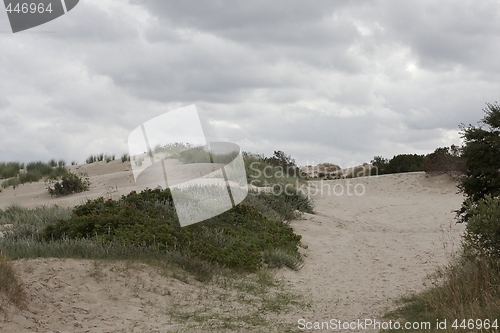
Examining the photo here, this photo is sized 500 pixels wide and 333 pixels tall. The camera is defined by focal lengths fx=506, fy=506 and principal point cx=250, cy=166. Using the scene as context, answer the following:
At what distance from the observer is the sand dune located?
7.25 m

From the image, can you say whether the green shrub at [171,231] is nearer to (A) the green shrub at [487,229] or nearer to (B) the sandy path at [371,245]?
(B) the sandy path at [371,245]

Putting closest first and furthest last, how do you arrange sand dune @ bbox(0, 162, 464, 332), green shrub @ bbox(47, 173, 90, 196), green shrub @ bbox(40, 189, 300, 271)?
sand dune @ bbox(0, 162, 464, 332) → green shrub @ bbox(40, 189, 300, 271) → green shrub @ bbox(47, 173, 90, 196)

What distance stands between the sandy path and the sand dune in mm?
22

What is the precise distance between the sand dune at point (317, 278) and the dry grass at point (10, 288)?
167 millimetres

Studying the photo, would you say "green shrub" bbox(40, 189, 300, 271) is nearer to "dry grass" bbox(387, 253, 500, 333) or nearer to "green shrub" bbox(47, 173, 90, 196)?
"dry grass" bbox(387, 253, 500, 333)

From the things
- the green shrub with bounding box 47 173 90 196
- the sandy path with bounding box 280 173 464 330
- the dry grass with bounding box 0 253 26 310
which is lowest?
the sandy path with bounding box 280 173 464 330

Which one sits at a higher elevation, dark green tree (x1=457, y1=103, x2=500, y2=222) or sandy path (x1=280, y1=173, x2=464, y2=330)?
dark green tree (x1=457, y1=103, x2=500, y2=222)

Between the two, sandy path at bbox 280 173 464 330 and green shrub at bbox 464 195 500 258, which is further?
sandy path at bbox 280 173 464 330

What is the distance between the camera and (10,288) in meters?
7.14

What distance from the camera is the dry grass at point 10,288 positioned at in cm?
708

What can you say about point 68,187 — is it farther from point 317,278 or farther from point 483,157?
point 483,157

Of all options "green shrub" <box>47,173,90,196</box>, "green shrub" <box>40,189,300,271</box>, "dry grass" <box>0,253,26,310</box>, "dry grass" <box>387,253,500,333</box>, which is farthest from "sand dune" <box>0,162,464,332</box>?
"green shrub" <box>40,189,300,271</box>

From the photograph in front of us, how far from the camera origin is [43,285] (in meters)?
7.85

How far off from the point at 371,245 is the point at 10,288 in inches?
384
